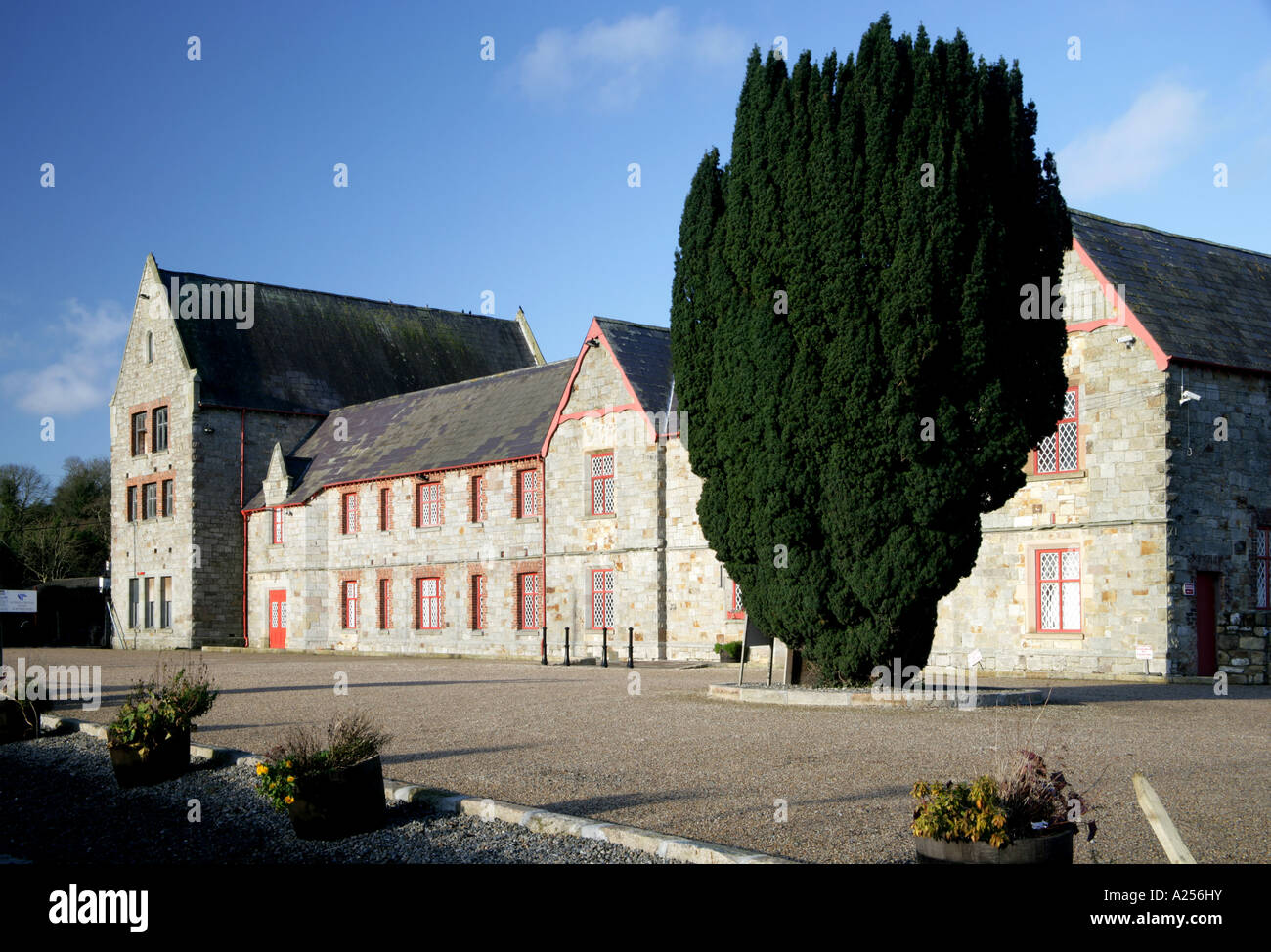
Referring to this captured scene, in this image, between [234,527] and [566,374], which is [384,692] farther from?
[234,527]

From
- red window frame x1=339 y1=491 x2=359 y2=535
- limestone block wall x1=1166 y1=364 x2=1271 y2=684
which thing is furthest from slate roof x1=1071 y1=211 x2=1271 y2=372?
red window frame x1=339 y1=491 x2=359 y2=535

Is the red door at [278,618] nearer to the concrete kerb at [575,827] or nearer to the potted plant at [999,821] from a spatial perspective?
the concrete kerb at [575,827]

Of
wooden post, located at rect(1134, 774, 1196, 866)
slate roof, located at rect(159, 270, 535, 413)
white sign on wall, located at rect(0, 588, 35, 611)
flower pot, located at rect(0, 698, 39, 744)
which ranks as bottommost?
flower pot, located at rect(0, 698, 39, 744)

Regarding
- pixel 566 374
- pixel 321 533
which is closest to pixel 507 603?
pixel 566 374

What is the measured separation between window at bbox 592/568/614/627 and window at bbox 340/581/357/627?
11.3 m

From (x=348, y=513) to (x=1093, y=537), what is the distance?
24901 mm

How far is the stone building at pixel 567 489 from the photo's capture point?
867 inches

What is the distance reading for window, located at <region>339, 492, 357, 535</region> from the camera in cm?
3931

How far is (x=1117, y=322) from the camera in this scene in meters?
22.4

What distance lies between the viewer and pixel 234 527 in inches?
1764

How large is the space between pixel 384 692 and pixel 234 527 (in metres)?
27.3

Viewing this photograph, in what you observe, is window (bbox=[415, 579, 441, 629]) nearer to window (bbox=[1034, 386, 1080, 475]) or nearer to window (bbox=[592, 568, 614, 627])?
window (bbox=[592, 568, 614, 627])

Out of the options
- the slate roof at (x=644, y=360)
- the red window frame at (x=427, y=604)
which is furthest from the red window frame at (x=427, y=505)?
the slate roof at (x=644, y=360)

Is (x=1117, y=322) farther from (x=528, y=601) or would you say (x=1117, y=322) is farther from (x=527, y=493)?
(x=528, y=601)
